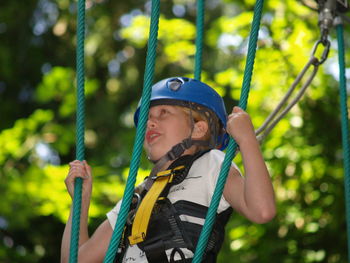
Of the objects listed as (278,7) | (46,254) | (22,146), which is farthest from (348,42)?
(46,254)

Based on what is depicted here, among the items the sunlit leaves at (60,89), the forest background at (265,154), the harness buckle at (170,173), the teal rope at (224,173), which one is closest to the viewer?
the teal rope at (224,173)

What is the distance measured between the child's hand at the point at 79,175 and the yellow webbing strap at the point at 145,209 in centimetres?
28

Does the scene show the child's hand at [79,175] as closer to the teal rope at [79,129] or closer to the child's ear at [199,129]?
the teal rope at [79,129]

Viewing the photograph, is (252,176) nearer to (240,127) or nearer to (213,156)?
(240,127)

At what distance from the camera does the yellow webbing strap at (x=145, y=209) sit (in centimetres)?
185

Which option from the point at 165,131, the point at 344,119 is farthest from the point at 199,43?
the point at 344,119

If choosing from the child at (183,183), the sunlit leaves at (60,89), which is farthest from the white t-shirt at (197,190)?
the sunlit leaves at (60,89)

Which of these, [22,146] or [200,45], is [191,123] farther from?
[22,146]

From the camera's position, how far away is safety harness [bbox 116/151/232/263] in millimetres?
1819

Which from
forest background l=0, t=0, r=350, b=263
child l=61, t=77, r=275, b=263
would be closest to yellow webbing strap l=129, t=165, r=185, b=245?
child l=61, t=77, r=275, b=263

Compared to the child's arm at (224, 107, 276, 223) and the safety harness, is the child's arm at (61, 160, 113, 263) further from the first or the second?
the child's arm at (224, 107, 276, 223)

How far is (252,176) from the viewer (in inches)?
66.9

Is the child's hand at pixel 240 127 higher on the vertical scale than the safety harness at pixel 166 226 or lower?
higher

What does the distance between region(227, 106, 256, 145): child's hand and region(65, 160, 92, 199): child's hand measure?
0.58 meters
